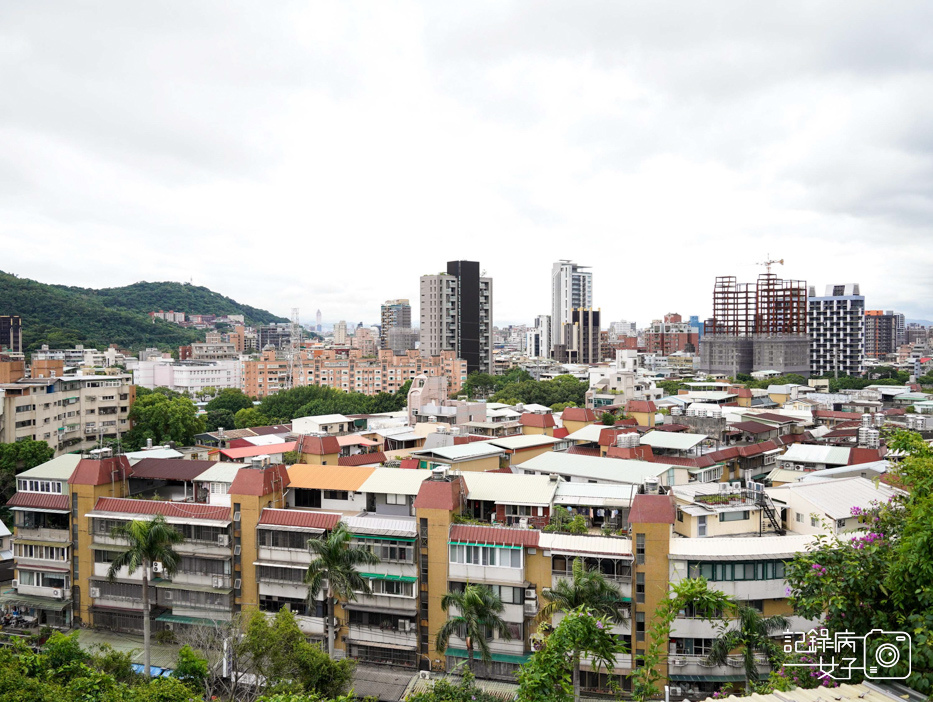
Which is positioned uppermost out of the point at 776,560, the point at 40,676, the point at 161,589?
the point at 776,560

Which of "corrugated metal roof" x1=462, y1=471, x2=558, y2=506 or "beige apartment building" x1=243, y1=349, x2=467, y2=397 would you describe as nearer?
"corrugated metal roof" x1=462, y1=471, x2=558, y2=506

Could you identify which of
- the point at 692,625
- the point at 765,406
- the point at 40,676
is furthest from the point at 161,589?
the point at 765,406

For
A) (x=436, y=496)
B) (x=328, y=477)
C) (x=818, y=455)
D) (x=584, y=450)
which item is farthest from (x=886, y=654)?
(x=584, y=450)

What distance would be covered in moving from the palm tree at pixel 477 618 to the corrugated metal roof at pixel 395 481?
5.30 meters

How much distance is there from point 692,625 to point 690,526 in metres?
4.46

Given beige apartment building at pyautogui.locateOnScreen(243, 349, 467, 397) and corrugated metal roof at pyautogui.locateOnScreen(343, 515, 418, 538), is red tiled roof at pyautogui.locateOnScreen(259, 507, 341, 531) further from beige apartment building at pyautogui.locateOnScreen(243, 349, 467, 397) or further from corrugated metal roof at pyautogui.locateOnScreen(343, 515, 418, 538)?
beige apartment building at pyautogui.locateOnScreen(243, 349, 467, 397)

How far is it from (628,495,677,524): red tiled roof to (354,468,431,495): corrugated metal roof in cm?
835

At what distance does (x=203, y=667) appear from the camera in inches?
746

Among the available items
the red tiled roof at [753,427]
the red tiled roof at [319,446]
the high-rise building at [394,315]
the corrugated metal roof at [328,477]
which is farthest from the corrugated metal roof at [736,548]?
the high-rise building at [394,315]

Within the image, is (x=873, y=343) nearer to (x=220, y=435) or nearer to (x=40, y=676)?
(x=220, y=435)

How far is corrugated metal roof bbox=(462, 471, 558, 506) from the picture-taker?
25.1m

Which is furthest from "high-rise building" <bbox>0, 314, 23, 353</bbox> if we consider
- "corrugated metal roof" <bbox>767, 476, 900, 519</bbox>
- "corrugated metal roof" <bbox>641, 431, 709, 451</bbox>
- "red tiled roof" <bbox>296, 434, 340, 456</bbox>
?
"corrugated metal roof" <bbox>767, 476, 900, 519</bbox>

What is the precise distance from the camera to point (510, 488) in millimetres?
25922

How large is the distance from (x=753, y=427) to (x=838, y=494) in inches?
887
